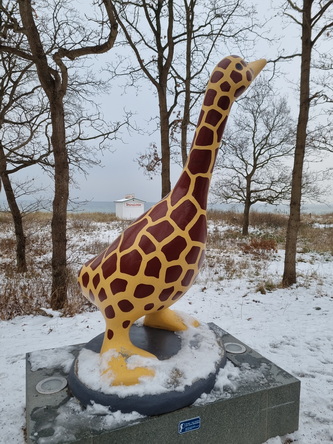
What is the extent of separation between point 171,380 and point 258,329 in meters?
2.22

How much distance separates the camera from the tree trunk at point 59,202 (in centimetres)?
416

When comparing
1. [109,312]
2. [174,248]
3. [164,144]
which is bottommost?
[109,312]

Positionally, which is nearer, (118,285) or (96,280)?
(118,285)

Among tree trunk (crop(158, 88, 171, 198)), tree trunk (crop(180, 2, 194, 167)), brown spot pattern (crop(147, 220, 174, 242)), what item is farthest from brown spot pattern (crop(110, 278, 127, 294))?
tree trunk (crop(180, 2, 194, 167))

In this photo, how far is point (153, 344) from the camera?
2.23m

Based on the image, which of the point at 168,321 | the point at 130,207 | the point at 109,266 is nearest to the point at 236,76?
the point at 109,266

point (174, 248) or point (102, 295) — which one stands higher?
point (174, 248)

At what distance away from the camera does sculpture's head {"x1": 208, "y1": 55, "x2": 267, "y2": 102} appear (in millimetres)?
1839

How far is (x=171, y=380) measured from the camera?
1.80m

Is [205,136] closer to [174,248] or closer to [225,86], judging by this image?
[225,86]

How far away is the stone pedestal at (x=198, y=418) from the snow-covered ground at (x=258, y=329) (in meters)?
0.11

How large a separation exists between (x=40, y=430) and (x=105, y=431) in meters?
0.34

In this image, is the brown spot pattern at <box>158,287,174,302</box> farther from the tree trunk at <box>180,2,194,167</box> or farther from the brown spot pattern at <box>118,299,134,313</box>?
the tree trunk at <box>180,2,194,167</box>

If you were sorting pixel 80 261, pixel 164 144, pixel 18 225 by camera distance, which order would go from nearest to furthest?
pixel 164 144 < pixel 18 225 < pixel 80 261
